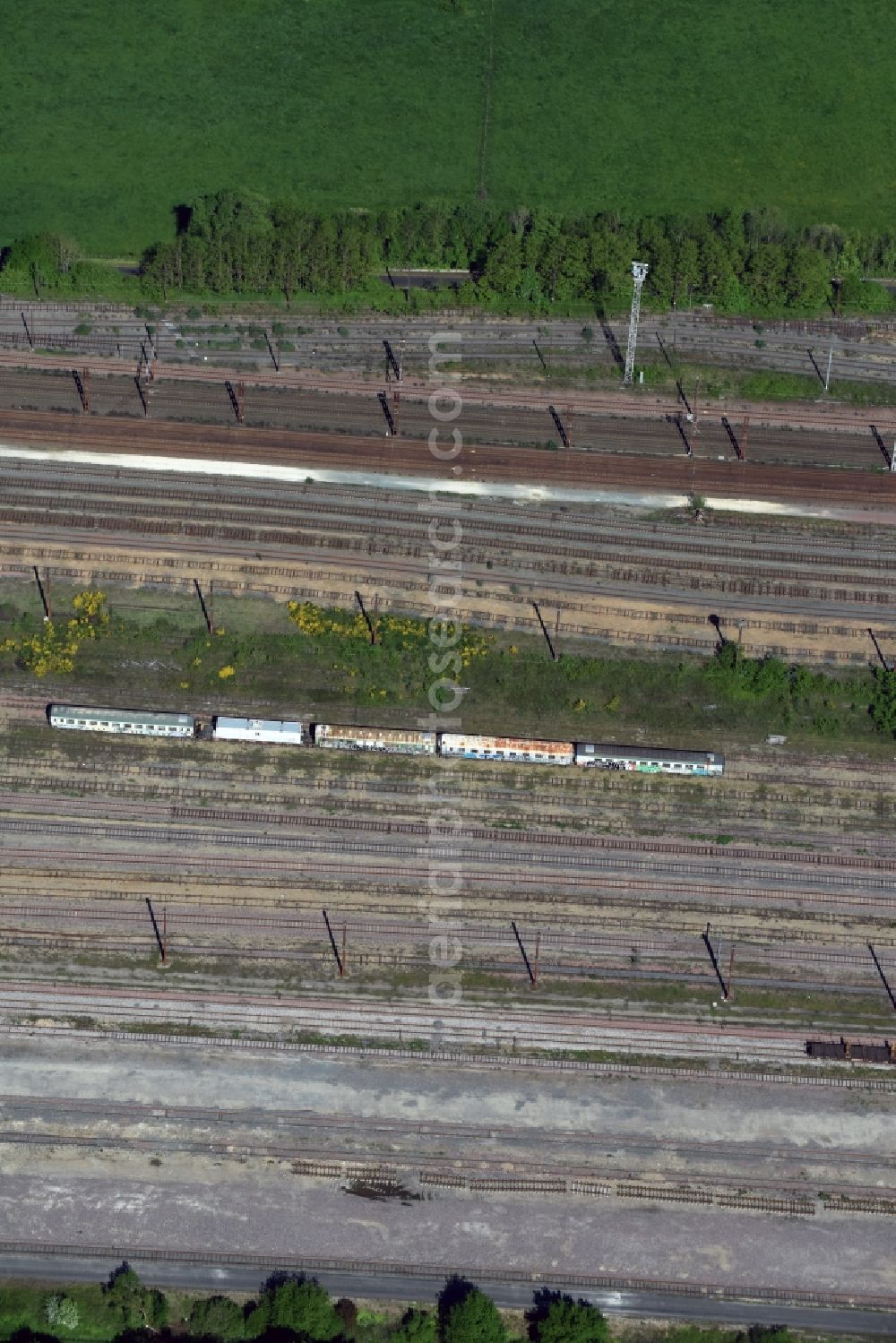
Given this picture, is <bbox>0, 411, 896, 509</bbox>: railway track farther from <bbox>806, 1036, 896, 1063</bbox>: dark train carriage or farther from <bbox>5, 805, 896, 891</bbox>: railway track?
<bbox>806, 1036, 896, 1063</bbox>: dark train carriage

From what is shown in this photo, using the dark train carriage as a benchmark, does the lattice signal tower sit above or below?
above

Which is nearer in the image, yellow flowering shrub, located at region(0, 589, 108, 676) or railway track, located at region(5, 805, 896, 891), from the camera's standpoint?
railway track, located at region(5, 805, 896, 891)

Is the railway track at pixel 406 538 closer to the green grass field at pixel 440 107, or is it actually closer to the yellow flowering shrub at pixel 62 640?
the yellow flowering shrub at pixel 62 640

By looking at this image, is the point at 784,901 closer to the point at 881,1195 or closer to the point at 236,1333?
the point at 881,1195

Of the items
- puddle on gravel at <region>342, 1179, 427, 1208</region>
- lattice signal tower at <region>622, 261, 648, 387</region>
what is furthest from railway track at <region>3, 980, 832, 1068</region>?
lattice signal tower at <region>622, 261, 648, 387</region>

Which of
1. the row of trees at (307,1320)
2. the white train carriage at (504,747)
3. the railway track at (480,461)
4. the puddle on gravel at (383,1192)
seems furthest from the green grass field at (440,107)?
the row of trees at (307,1320)

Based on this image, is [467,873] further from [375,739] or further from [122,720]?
[122,720]

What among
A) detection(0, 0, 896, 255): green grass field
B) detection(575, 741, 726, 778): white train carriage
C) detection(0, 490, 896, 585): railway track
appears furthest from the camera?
detection(0, 0, 896, 255): green grass field
